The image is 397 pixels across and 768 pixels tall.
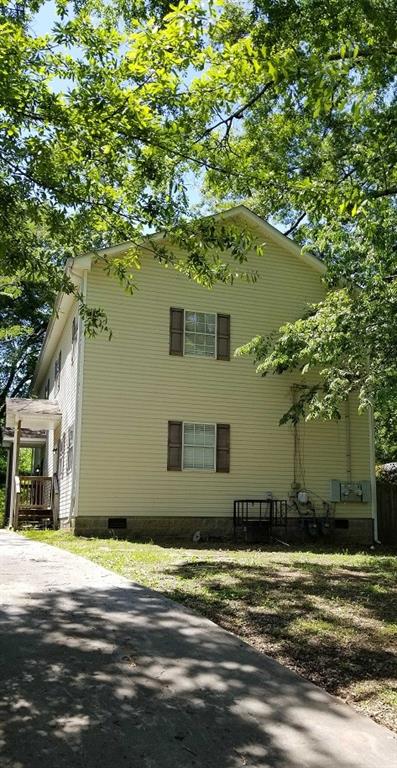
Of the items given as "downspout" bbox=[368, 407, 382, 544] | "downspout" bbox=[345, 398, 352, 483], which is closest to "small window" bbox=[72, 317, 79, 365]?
"downspout" bbox=[345, 398, 352, 483]

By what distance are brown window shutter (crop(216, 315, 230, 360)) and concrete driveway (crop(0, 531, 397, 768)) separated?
1030 cm

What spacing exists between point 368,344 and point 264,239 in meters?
4.98

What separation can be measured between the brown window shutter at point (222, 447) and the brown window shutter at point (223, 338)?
67.6 inches

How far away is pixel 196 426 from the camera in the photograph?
1500cm

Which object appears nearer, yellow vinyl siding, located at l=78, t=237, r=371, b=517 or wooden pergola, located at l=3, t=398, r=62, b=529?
yellow vinyl siding, located at l=78, t=237, r=371, b=517

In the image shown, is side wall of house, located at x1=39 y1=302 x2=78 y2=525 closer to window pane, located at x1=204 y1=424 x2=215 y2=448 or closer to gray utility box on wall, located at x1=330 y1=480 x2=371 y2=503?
window pane, located at x1=204 y1=424 x2=215 y2=448

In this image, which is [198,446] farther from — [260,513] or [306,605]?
[306,605]

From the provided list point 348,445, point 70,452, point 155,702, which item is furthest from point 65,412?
point 155,702

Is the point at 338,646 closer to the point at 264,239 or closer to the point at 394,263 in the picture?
the point at 394,263

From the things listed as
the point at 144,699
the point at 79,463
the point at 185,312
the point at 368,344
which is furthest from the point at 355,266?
the point at 144,699

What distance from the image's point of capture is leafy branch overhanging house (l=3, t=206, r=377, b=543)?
1409cm

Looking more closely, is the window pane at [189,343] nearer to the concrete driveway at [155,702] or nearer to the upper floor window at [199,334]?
the upper floor window at [199,334]

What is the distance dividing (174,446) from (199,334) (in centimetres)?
278

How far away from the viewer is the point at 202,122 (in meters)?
6.12
